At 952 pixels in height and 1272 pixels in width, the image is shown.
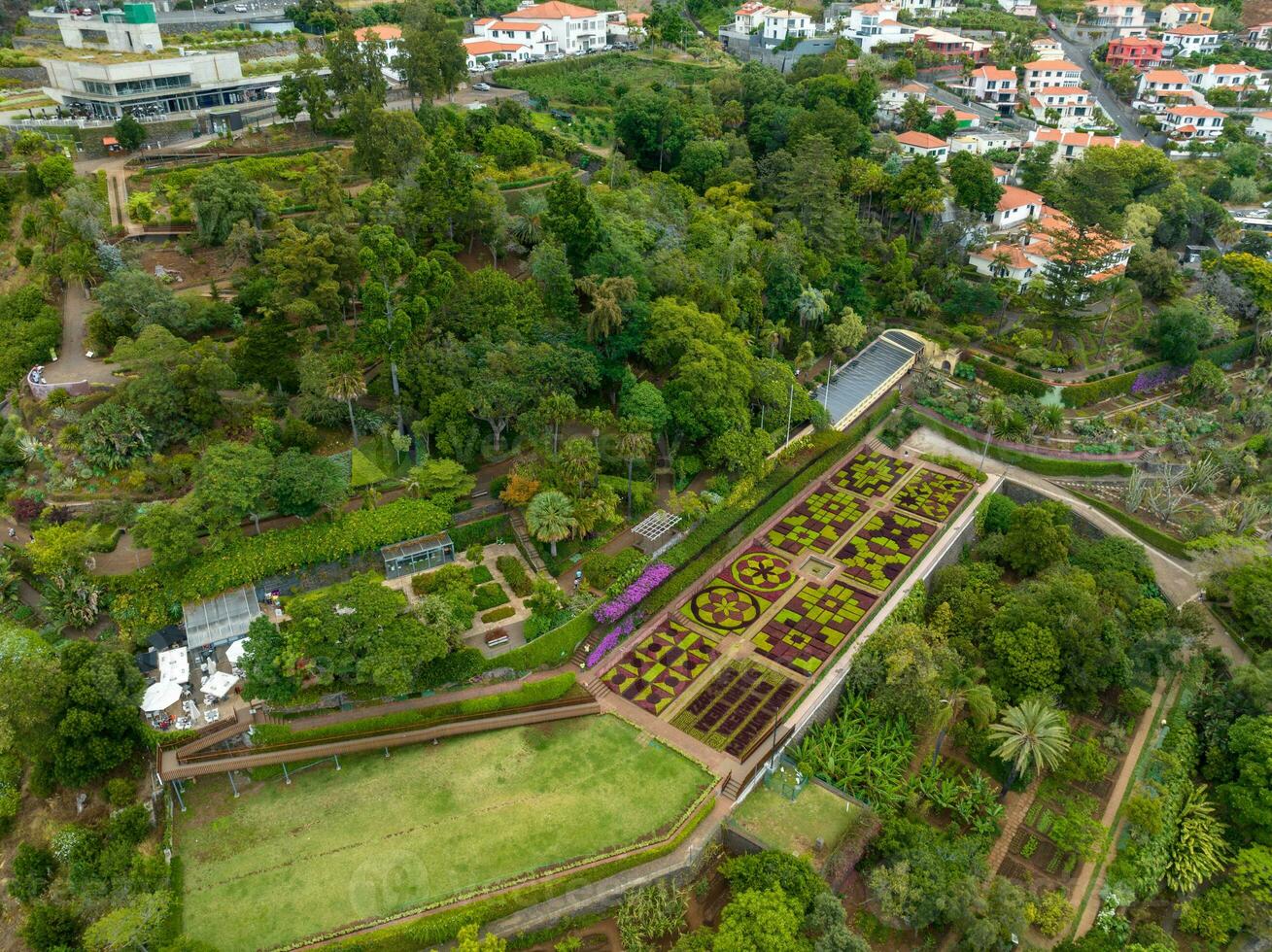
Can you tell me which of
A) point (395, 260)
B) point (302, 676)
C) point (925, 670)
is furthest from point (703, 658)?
point (395, 260)

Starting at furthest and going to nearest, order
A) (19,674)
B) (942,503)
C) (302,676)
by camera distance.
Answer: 1. (942,503)
2. (302,676)
3. (19,674)

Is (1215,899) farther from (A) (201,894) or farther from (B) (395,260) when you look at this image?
(B) (395,260)

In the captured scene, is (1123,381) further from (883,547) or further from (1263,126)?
(1263,126)

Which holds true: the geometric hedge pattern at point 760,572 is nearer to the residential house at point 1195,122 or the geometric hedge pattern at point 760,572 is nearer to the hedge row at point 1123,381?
the hedge row at point 1123,381

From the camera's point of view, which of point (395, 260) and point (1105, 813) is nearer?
point (1105, 813)

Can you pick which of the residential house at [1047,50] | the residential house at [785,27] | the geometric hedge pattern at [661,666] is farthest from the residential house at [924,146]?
the geometric hedge pattern at [661,666]

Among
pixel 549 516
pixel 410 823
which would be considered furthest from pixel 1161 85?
pixel 410 823
